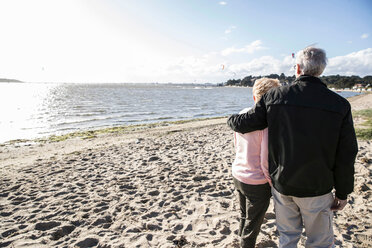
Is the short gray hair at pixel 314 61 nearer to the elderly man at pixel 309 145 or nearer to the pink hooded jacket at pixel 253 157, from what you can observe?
the elderly man at pixel 309 145

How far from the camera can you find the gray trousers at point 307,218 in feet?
6.46

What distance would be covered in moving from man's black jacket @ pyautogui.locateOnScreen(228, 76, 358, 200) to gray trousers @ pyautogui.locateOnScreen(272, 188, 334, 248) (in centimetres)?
11

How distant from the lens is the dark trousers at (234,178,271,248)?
237 centimetres

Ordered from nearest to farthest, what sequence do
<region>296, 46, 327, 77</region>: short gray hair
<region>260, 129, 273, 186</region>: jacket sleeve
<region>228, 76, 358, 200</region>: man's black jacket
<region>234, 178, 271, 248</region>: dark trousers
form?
<region>228, 76, 358, 200</region>: man's black jacket
<region>296, 46, 327, 77</region>: short gray hair
<region>260, 129, 273, 186</region>: jacket sleeve
<region>234, 178, 271, 248</region>: dark trousers

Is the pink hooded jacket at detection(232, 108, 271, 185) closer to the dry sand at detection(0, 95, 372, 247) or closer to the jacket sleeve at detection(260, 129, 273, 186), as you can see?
the jacket sleeve at detection(260, 129, 273, 186)

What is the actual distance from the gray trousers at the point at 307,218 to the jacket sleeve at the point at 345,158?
129 millimetres

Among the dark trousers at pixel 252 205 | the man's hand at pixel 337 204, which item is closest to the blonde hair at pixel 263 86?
the dark trousers at pixel 252 205

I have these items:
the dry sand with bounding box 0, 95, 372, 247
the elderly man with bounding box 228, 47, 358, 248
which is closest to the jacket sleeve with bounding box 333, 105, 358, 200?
the elderly man with bounding box 228, 47, 358, 248

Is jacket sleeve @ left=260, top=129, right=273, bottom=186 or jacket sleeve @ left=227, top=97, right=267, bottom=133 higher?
jacket sleeve @ left=227, top=97, right=267, bottom=133

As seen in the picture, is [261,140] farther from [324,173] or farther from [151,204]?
[151,204]

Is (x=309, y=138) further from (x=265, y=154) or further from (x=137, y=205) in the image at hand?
(x=137, y=205)

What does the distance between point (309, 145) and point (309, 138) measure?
6 centimetres

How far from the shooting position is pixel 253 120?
209 centimetres

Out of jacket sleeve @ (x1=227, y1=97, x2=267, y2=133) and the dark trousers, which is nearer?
jacket sleeve @ (x1=227, y1=97, x2=267, y2=133)
